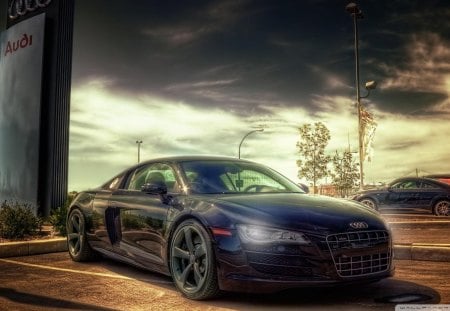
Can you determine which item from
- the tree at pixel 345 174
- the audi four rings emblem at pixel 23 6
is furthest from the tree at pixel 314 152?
the audi four rings emblem at pixel 23 6

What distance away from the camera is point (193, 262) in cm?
435

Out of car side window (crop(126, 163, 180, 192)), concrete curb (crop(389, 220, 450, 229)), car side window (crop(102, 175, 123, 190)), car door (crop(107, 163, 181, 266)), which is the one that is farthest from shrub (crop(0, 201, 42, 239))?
concrete curb (crop(389, 220, 450, 229))

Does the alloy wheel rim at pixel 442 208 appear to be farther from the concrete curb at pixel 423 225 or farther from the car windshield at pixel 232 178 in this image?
the car windshield at pixel 232 178

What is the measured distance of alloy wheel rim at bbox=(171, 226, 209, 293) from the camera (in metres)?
4.24

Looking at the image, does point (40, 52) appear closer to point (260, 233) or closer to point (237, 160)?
point (237, 160)

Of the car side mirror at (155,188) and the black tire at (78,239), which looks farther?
the black tire at (78,239)

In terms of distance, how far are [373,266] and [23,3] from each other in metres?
14.0

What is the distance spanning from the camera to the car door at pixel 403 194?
14867 mm

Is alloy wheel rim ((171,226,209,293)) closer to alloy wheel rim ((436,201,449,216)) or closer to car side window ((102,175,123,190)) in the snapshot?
car side window ((102,175,123,190))

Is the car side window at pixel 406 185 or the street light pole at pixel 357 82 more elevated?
the street light pole at pixel 357 82

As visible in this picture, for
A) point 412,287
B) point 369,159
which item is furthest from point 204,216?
point 369,159

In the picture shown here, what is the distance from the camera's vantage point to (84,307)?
4.06 m

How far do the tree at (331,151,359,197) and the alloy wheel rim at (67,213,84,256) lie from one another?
121ft

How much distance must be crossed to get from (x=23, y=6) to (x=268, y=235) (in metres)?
13.6
